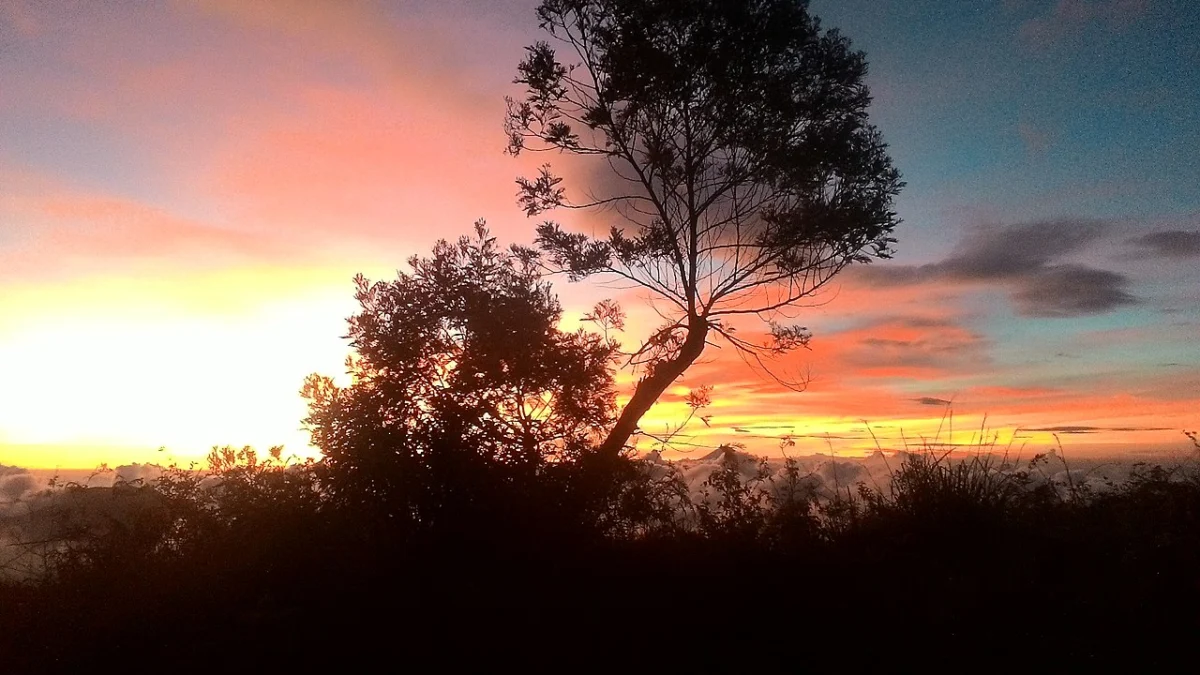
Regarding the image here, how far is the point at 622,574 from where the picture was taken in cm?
806

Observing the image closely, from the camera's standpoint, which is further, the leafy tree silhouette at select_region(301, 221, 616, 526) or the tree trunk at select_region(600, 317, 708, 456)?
the tree trunk at select_region(600, 317, 708, 456)

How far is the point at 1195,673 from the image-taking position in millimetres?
5422

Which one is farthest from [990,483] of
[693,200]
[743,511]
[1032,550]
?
[693,200]

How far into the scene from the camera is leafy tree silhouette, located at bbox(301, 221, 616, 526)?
8.62 meters

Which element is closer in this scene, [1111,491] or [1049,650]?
[1049,650]

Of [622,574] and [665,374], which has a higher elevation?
[665,374]

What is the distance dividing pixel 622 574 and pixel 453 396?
3.05 meters

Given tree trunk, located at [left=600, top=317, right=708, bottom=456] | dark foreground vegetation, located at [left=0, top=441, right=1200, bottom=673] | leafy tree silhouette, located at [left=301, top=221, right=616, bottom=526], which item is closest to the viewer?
dark foreground vegetation, located at [left=0, top=441, right=1200, bottom=673]

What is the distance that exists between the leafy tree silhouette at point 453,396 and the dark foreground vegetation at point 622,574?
24 cm

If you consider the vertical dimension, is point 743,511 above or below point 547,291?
below

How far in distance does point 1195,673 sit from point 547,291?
7.76 metres

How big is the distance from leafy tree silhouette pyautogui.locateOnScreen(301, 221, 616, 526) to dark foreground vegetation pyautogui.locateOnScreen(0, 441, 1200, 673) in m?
0.24

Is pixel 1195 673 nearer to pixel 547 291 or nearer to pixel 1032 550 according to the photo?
pixel 1032 550

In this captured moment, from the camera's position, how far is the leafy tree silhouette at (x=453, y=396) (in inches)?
340
